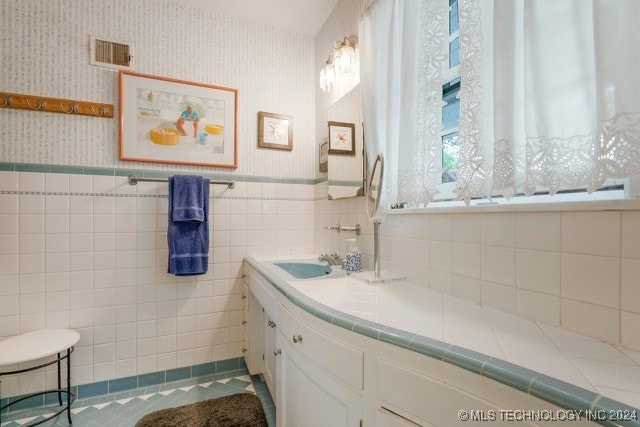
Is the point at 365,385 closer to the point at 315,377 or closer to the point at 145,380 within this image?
the point at 315,377

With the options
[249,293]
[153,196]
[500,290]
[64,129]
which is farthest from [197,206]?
[500,290]

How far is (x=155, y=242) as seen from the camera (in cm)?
192

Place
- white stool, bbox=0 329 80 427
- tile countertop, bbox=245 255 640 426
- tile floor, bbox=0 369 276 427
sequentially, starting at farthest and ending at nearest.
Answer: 1. tile floor, bbox=0 369 276 427
2. white stool, bbox=0 329 80 427
3. tile countertop, bbox=245 255 640 426

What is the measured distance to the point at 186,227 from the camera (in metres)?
1.85

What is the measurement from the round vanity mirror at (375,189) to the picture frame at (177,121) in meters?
1.20

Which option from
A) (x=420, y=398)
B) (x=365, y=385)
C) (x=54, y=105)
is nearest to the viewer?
(x=420, y=398)

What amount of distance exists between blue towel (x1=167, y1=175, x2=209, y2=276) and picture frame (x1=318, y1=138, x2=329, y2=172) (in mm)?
865

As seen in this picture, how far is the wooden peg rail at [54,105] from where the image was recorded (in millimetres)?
1617

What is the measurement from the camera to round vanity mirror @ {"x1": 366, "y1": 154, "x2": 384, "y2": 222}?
123cm

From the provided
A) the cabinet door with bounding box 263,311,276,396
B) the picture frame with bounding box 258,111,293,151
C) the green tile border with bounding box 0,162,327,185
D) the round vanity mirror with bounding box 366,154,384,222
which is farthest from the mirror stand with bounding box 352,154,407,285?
the picture frame with bounding box 258,111,293,151

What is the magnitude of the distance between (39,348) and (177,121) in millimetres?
1488

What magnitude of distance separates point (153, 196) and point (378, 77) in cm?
160

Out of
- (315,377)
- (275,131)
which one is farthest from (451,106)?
(275,131)

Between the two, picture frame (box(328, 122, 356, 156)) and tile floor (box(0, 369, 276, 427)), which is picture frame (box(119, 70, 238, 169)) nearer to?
picture frame (box(328, 122, 356, 156))
